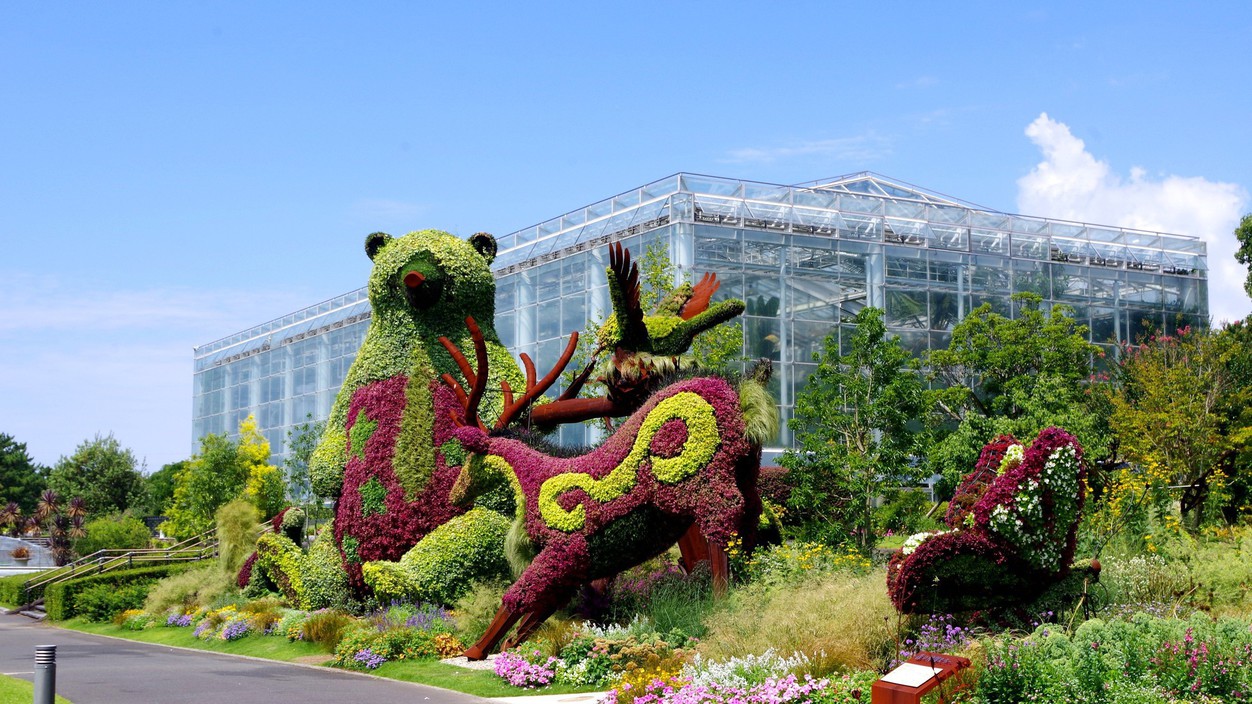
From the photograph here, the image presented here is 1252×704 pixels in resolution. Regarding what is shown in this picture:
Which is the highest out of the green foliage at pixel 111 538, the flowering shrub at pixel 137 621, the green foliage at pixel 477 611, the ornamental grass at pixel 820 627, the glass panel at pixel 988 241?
the glass panel at pixel 988 241

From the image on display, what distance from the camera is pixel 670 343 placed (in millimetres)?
13617

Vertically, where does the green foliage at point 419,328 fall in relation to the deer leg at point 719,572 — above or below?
above

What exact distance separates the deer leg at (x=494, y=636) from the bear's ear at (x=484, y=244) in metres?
6.30

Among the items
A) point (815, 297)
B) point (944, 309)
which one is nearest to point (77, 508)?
point (815, 297)

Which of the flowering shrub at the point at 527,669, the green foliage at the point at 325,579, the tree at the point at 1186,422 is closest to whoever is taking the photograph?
the flowering shrub at the point at 527,669

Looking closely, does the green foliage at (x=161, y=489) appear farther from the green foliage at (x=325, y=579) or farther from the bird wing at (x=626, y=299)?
the bird wing at (x=626, y=299)

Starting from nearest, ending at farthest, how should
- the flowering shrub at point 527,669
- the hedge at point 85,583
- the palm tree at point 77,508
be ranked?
the flowering shrub at point 527,669 < the hedge at point 85,583 < the palm tree at point 77,508

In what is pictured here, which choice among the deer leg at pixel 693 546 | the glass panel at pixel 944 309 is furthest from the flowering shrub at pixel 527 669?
the glass panel at pixel 944 309

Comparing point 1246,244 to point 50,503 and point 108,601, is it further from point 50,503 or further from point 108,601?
point 50,503

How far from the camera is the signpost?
7.19m

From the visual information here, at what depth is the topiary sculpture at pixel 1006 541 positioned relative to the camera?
919cm

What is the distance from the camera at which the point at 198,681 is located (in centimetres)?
1248

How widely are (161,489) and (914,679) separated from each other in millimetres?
59709

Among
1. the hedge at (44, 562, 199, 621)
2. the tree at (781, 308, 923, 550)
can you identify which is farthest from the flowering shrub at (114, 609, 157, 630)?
the tree at (781, 308, 923, 550)
